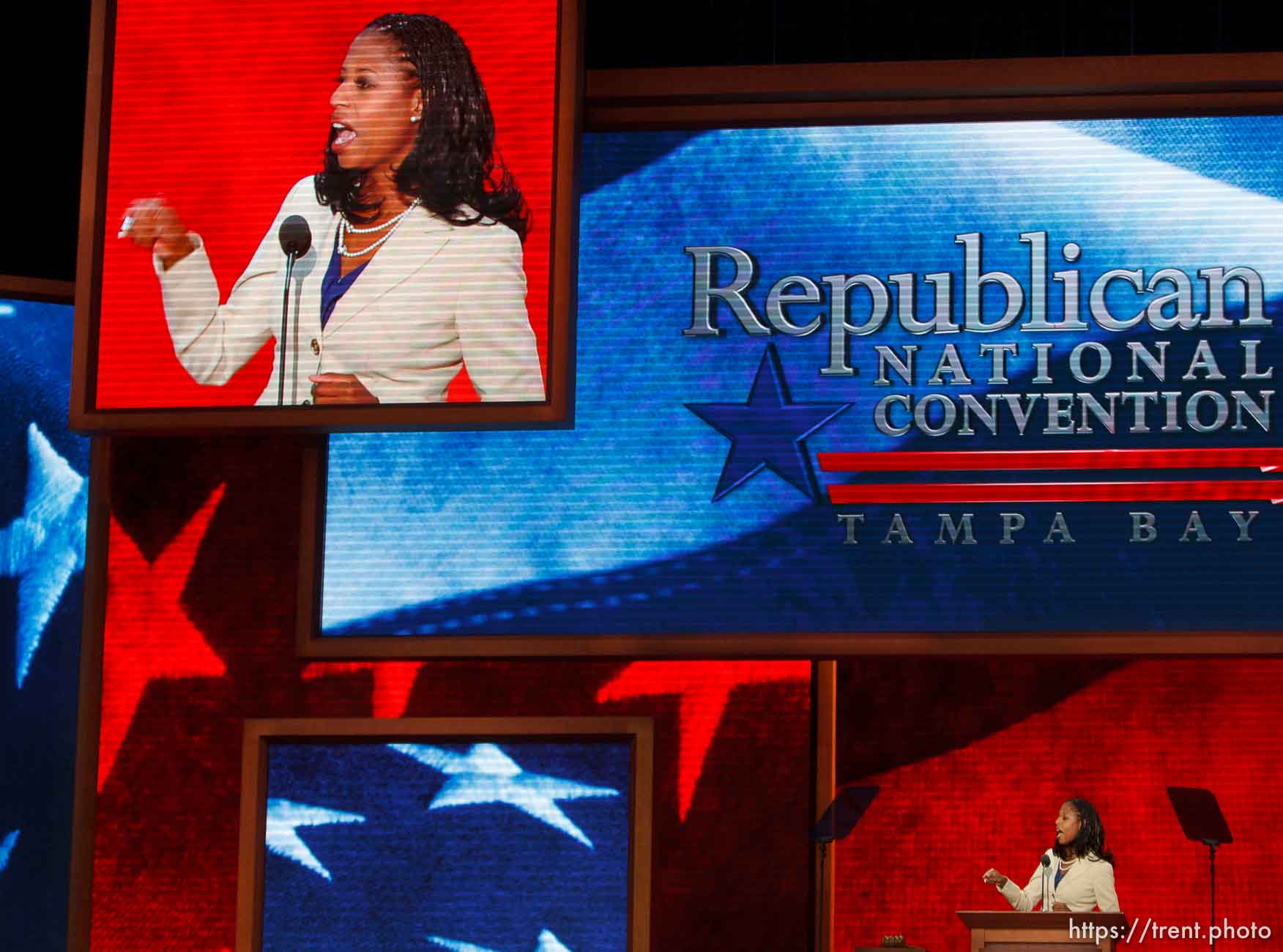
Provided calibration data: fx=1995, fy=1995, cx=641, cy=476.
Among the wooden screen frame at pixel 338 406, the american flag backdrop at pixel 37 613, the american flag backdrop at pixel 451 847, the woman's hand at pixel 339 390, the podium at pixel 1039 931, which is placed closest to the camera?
the podium at pixel 1039 931

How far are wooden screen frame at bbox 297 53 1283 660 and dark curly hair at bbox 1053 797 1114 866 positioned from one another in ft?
2.14

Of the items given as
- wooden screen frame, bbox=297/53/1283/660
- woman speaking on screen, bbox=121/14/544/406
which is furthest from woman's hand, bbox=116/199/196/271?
wooden screen frame, bbox=297/53/1283/660

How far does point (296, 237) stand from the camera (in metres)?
6.66

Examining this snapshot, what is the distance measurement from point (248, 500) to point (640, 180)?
1.88 metres

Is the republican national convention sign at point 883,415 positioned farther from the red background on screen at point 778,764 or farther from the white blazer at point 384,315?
the red background on screen at point 778,764

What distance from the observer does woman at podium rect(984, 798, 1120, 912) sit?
6.56m

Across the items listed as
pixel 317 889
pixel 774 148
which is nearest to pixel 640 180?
pixel 774 148

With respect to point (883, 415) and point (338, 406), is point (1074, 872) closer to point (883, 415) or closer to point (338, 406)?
point (883, 415)

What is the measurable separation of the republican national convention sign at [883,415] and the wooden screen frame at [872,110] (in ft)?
0.17

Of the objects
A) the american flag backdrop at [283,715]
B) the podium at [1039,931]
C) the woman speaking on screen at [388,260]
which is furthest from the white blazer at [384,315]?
the podium at [1039,931]

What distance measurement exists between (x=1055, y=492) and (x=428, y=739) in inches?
91.5

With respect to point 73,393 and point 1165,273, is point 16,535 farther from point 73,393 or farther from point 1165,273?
point 1165,273

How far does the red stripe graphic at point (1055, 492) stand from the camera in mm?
6488

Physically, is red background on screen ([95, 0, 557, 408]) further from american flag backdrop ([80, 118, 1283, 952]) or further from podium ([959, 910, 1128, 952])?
podium ([959, 910, 1128, 952])
